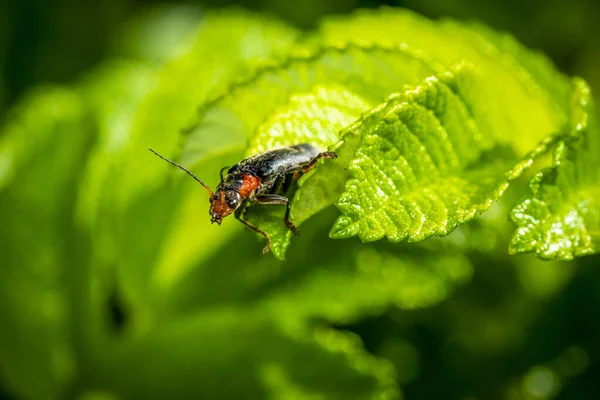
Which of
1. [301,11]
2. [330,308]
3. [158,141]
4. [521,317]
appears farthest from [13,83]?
[521,317]

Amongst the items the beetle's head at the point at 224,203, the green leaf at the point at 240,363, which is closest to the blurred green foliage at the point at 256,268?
the green leaf at the point at 240,363

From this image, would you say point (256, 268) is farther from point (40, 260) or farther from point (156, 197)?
point (40, 260)

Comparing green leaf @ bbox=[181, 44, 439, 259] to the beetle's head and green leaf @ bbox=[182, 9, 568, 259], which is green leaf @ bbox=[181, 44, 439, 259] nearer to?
green leaf @ bbox=[182, 9, 568, 259]

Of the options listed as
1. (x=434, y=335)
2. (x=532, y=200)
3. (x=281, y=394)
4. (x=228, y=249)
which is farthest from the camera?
(x=434, y=335)

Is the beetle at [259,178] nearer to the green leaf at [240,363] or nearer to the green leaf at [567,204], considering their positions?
the green leaf at [240,363]

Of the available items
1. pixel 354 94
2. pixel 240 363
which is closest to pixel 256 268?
pixel 240 363

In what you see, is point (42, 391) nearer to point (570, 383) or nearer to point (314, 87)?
point (314, 87)

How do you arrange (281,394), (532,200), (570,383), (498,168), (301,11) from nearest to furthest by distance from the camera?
1. (532,200)
2. (498,168)
3. (281,394)
4. (570,383)
5. (301,11)

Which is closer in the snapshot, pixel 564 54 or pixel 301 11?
pixel 564 54
